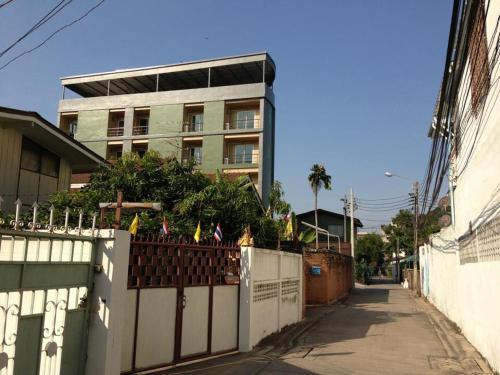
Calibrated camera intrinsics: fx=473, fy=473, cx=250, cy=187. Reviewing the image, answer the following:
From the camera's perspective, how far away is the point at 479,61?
9578 mm

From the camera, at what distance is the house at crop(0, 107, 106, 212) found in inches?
Answer: 513

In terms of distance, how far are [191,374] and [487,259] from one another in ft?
19.2

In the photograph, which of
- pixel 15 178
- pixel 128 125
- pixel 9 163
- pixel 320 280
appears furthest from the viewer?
pixel 128 125

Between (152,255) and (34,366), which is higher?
(152,255)

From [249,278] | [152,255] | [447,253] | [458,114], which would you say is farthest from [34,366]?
[447,253]

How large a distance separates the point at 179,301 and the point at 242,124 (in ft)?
96.8

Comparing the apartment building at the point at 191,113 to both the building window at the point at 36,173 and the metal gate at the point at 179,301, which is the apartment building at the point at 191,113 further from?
the metal gate at the point at 179,301

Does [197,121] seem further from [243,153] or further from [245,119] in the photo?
[243,153]

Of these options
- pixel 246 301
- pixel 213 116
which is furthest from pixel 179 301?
pixel 213 116

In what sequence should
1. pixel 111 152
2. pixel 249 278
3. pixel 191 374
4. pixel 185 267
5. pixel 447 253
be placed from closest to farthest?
pixel 191 374, pixel 185 267, pixel 249 278, pixel 447 253, pixel 111 152

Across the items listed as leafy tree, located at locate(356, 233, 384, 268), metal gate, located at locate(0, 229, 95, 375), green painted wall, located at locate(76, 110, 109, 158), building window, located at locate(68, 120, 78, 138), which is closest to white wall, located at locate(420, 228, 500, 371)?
metal gate, located at locate(0, 229, 95, 375)

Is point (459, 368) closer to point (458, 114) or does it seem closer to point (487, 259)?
point (487, 259)

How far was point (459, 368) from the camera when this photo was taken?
897 centimetres

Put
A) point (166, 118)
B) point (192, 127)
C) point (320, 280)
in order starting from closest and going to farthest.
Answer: point (320, 280) < point (166, 118) < point (192, 127)
